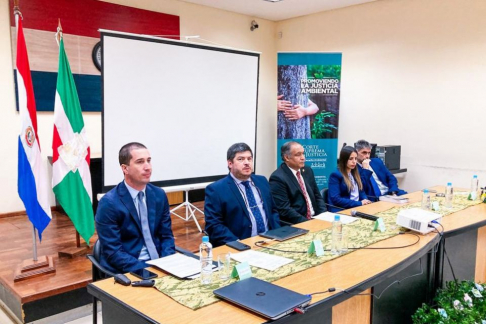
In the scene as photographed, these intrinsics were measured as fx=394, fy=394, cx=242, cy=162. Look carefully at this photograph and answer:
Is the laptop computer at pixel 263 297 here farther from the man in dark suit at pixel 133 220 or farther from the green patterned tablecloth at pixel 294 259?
the man in dark suit at pixel 133 220

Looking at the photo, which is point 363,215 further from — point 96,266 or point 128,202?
point 96,266

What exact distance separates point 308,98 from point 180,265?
447 cm

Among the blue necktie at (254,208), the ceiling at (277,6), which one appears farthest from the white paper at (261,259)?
the ceiling at (277,6)

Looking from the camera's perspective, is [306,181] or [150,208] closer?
[150,208]

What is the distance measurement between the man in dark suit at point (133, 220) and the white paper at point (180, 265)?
1.02ft

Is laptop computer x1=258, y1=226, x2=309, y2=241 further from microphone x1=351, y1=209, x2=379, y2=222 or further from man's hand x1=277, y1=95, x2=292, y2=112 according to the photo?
man's hand x1=277, y1=95, x2=292, y2=112

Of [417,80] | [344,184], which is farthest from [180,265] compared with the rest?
[417,80]

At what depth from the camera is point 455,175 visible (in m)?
5.30

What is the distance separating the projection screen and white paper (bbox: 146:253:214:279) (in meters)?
1.84

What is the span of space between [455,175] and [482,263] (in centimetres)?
258

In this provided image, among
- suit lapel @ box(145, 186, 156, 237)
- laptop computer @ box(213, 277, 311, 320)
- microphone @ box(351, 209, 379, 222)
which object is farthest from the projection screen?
laptop computer @ box(213, 277, 311, 320)

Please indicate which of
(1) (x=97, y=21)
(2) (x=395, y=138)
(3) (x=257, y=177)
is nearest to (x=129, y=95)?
(3) (x=257, y=177)

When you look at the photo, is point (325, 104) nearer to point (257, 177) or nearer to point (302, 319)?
point (257, 177)

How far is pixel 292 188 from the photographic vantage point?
3.29 meters
